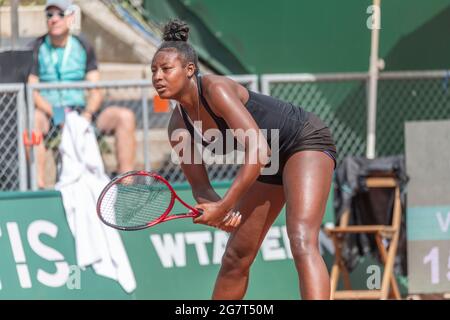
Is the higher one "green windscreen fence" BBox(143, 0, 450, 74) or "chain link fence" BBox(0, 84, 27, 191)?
"green windscreen fence" BBox(143, 0, 450, 74)

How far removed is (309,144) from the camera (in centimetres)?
641

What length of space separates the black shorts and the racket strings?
2.20ft

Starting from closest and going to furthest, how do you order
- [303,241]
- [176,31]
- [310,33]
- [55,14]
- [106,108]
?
1. [303,241]
2. [176,31]
3. [106,108]
4. [55,14]
5. [310,33]

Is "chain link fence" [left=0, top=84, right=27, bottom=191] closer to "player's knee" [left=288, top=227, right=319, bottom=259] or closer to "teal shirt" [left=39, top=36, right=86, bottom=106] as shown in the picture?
"teal shirt" [left=39, top=36, right=86, bottom=106]

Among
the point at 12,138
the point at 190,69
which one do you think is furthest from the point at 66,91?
the point at 190,69

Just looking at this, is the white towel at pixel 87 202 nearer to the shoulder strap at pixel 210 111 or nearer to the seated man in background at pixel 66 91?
the seated man in background at pixel 66 91

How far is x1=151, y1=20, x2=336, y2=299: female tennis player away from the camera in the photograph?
6.01 m

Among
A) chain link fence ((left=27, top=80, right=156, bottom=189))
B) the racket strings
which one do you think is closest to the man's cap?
chain link fence ((left=27, top=80, right=156, bottom=189))

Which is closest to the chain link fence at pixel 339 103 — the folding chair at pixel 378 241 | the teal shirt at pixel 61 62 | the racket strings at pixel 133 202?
the folding chair at pixel 378 241

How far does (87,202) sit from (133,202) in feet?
7.92

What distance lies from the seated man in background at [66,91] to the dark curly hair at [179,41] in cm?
289

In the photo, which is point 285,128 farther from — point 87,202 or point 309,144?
point 87,202

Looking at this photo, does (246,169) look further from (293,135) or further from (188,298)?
(188,298)

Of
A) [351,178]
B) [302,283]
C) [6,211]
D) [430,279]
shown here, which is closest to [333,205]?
[351,178]
